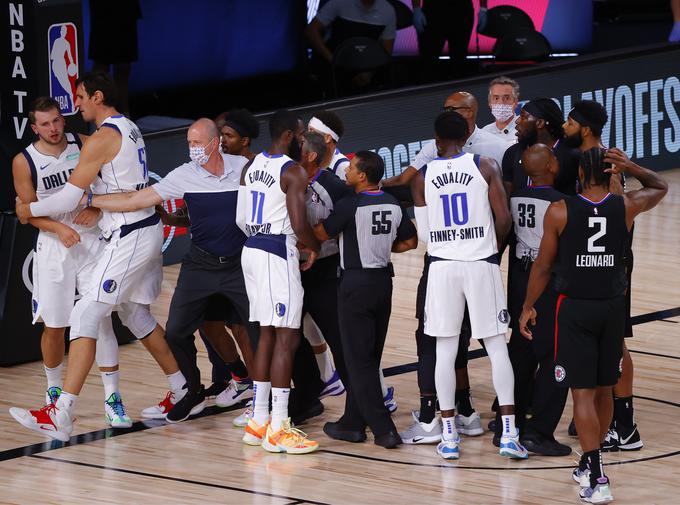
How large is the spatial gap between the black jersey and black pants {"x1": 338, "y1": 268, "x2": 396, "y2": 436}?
1186 mm

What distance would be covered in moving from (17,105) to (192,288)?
2265 mm

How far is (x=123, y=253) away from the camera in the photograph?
8125mm

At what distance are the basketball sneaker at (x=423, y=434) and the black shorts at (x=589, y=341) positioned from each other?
1.12 m

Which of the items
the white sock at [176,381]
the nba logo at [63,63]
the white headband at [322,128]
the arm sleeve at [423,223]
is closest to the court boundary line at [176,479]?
the white sock at [176,381]

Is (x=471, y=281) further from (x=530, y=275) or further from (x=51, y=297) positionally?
(x=51, y=297)

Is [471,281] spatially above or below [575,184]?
below

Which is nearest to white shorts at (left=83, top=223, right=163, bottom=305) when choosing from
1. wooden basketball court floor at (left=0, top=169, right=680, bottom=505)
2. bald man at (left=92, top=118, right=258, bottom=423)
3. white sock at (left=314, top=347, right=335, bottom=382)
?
bald man at (left=92, top=118, right=258, bottom=423)

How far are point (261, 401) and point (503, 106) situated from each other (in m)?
2.59

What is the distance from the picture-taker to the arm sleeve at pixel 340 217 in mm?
7625

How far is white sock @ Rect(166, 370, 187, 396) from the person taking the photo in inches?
334

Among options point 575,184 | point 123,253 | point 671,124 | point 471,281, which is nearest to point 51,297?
point 123,253

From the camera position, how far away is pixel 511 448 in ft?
24.8

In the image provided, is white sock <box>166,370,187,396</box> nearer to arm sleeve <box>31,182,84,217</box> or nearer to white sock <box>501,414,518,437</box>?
arm sleeve <box>31,182,84,217</box>

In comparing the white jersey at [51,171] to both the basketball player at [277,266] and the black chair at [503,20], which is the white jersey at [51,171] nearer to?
the basketball player at [277,266]
